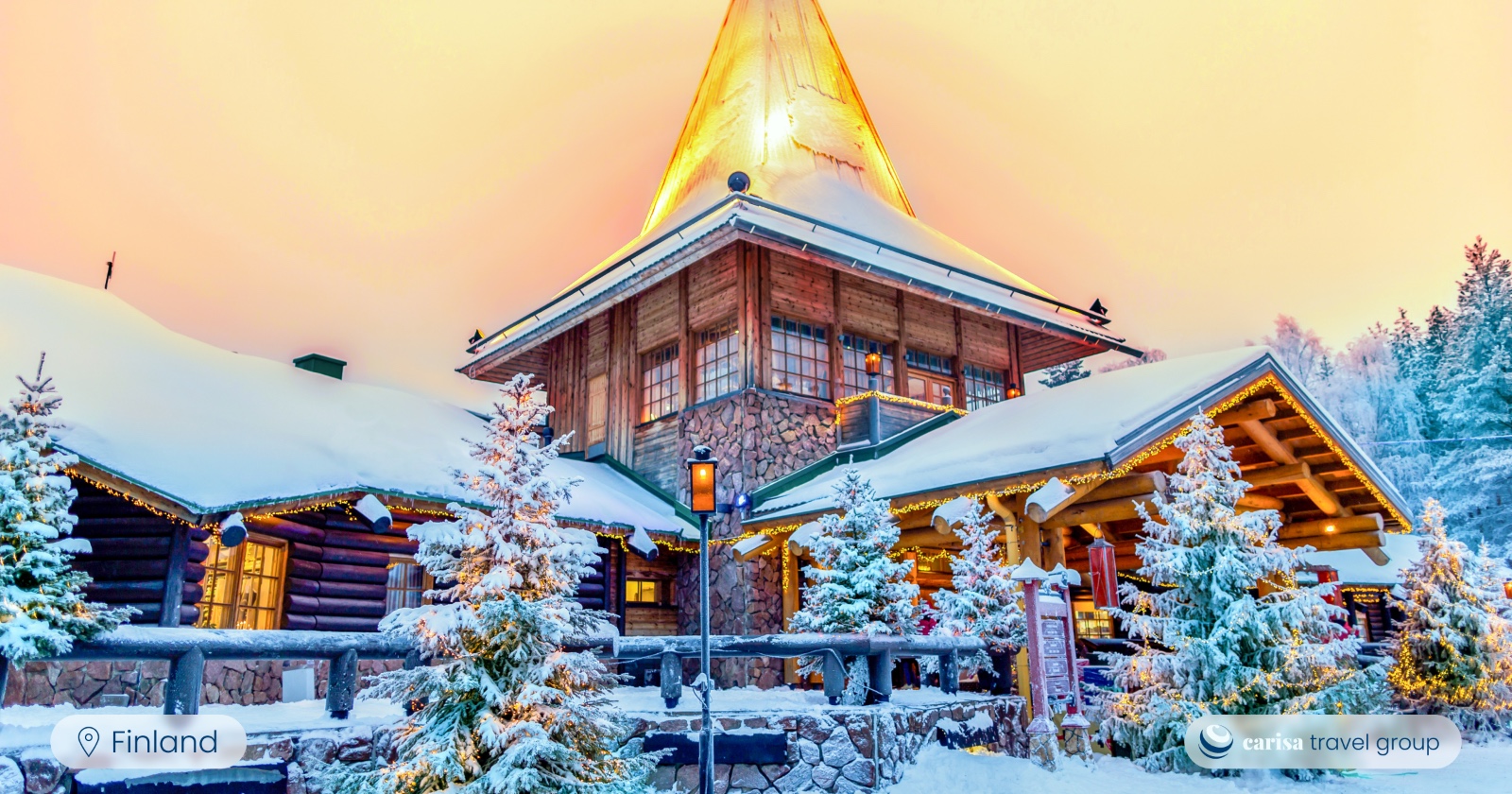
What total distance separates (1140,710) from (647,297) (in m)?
13.9

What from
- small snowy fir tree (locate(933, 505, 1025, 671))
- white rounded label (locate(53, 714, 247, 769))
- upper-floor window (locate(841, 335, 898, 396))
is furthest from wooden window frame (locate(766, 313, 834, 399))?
white rounded label (locate(53, 714, 247, 769))

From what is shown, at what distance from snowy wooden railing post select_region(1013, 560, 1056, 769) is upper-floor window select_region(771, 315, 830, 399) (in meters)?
8.47

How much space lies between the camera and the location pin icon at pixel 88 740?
21.5 ft

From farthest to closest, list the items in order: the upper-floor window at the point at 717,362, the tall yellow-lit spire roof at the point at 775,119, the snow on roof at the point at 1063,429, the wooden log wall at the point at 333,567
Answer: the tall yellow-lit spire roof at the point at 775,119
the upper-floor window at the point at 717,362
the wooden log wall at the point at 333,567
the snow on roof at the point at 1063,429

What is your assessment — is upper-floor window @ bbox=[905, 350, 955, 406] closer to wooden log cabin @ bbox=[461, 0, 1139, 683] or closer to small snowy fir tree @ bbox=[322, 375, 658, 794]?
wooden log cabin @ bbox=[461, 0, 1139, 683]

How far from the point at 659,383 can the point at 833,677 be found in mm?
12341

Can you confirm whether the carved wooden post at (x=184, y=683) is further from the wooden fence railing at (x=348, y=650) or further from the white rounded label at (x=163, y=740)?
the white rounded label at (x=163, y=740)

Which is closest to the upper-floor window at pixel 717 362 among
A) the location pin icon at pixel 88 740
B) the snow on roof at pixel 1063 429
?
the snow on roof at pixel 1063 429

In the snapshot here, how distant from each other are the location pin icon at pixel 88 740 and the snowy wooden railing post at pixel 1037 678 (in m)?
8.66

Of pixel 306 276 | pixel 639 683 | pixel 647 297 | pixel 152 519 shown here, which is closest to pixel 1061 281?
pixel 306 276

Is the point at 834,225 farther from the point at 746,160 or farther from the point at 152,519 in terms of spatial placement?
the point at 152,519

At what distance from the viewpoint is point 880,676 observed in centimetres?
957

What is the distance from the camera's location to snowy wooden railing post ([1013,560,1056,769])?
10164 mm

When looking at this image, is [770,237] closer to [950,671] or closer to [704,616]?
[950,671]
